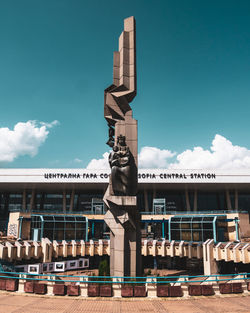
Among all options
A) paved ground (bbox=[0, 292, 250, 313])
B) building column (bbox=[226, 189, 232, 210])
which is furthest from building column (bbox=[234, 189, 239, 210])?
paved ground (bbox=[0, 292, 250, 313])

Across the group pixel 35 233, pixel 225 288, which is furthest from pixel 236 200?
pixel 225 288

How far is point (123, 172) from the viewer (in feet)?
67.7

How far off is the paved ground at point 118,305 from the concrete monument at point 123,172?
5983 mm

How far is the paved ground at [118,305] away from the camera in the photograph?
42.0 feet

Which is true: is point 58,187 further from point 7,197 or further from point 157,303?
point 157,303

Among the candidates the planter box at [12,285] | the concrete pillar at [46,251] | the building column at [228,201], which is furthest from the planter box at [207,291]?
the building column at [228,201]

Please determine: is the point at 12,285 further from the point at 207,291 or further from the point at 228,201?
the point at 228,201

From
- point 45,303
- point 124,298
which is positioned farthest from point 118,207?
point 45,303

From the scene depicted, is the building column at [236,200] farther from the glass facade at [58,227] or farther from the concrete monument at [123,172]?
the concrete monument at [123,172]

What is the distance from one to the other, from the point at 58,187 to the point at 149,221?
21306mm

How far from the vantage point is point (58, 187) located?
196 ft

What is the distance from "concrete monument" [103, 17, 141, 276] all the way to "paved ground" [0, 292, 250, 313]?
5983 millimetres

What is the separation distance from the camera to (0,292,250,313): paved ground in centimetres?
1280

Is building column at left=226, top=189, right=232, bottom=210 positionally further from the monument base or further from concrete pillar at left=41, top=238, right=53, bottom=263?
the monument base
